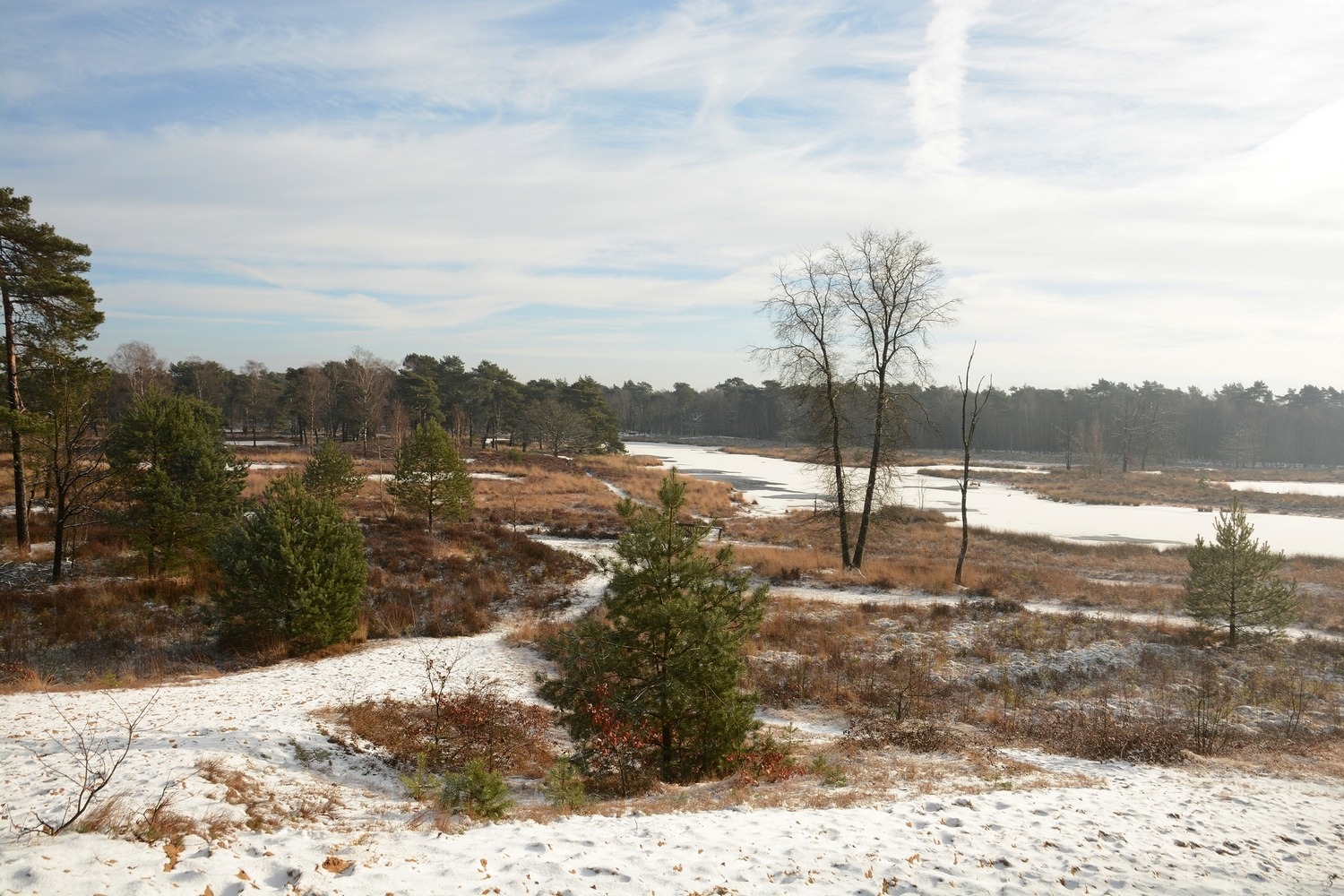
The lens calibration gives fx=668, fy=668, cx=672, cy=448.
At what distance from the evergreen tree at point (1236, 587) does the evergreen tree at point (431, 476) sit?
22.8 m

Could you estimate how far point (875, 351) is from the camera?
2220 cm

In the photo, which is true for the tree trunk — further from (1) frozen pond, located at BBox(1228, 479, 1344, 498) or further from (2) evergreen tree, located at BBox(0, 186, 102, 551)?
(1) frozen pond, located at BBox(1228, 479, 1344, 498)

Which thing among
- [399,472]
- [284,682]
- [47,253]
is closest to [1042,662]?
[284,682]

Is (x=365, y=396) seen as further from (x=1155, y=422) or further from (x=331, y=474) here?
(x=1155, y=422)

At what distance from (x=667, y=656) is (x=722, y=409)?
138032mm

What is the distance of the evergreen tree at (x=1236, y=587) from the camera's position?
15.3m

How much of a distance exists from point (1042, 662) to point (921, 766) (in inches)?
289

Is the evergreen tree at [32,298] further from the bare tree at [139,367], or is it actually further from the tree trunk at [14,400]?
the bare tree at [139,367]

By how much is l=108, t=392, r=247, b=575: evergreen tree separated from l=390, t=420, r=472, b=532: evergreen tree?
7218 millimetres

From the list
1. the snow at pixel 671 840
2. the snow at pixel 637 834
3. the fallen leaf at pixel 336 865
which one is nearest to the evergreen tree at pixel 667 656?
the snow at pixel 637 834

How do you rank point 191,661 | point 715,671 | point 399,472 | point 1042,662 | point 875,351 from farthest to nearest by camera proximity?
1. point 399,472
2. point 875,351
3. point 1042,662
4. point 191,661
5. point 715,671

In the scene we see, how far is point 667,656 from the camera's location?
8.48 meters

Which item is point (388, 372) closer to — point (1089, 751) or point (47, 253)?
point (47, 253)

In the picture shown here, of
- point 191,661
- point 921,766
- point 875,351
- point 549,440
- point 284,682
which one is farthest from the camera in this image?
point 549,440
